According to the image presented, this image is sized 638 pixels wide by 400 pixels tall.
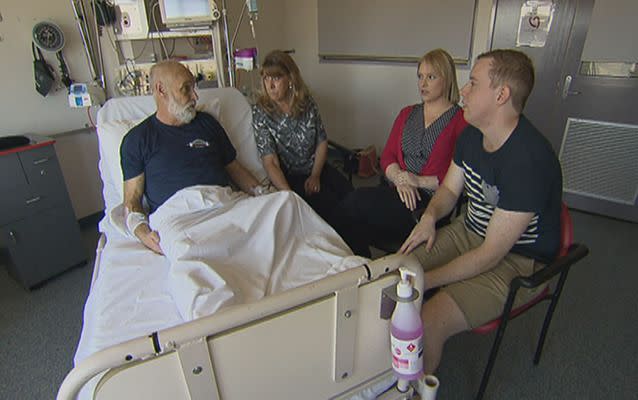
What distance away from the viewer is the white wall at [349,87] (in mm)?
3650

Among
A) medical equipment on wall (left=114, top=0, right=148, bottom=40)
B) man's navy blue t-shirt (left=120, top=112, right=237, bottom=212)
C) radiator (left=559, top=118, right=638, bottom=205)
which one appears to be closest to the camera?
man's navy blue t-shirt (left=120, top=112, right=237, bottom=212)

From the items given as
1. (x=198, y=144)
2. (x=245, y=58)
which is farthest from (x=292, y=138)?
(x=245, y=58)

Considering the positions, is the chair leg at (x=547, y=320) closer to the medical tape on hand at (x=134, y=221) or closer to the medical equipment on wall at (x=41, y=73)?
the medical tape on hand at (x=134, y=221)

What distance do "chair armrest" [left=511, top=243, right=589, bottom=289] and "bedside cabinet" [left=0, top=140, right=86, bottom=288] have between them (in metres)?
2.38

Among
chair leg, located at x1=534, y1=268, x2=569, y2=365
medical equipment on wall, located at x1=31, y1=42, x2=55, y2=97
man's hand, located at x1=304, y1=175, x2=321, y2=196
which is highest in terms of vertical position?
medical equipment on wall, located at x1=31, y1=42, x2=55, y2=97

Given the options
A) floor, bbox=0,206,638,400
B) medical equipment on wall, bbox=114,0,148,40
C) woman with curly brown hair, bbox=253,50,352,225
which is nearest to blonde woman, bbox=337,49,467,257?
woman with curly brown hair, bbox=253,50,352,225

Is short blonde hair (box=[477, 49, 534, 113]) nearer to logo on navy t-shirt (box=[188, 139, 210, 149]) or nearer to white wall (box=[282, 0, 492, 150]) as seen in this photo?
logo on navy t-shirt (box=[188, 139, 210, 149])

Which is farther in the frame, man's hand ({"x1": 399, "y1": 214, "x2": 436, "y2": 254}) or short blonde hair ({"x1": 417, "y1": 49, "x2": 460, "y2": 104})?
short blonde hair ({"x1": 417, "y1": 49, "x2": 460, "y2": 104})

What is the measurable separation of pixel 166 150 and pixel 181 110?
7.4 inches

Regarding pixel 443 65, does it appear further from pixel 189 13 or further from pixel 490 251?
pixel 189 13

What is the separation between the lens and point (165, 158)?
1.74 m

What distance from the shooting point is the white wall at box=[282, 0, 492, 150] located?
3.65 meters

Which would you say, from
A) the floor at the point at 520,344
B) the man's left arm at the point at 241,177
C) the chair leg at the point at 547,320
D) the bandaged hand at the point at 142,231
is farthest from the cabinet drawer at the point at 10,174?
the chair leg at the point at 547,320

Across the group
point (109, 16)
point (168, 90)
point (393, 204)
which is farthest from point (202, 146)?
point (109, 16)
